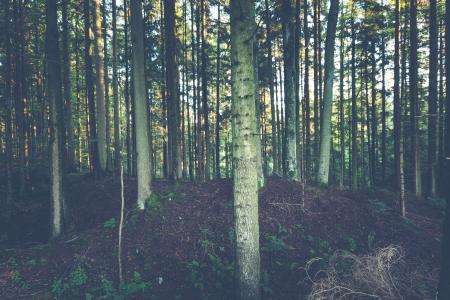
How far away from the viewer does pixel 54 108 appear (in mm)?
7555

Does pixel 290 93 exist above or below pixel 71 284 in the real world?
above

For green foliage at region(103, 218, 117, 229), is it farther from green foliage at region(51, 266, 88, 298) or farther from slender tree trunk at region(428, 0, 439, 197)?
slender tree trunk at region(428, 0, 439, 197)

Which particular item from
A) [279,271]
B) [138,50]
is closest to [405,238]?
[279,271]

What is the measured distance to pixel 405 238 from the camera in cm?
745

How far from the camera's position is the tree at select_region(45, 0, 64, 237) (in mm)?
7500

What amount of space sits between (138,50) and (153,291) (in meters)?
6.82

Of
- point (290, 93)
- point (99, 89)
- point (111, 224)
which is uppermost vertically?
point (99, 89)

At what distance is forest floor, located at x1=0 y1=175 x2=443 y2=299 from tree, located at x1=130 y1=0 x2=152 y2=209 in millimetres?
819

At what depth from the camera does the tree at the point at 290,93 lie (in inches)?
418

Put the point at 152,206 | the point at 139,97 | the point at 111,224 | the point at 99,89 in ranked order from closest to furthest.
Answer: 1. the point at 111,224
2. the point at 139,97
3. the point at 152,206
4. the point at 99,89

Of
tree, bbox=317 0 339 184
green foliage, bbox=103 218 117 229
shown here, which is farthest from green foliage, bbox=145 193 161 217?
tree, bbox=317 0 339 184

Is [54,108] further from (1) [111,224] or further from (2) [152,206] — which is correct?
(2) [152,206]

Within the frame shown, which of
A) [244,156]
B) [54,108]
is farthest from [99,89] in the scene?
[244,156]

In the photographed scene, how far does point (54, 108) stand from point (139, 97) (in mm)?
2448
